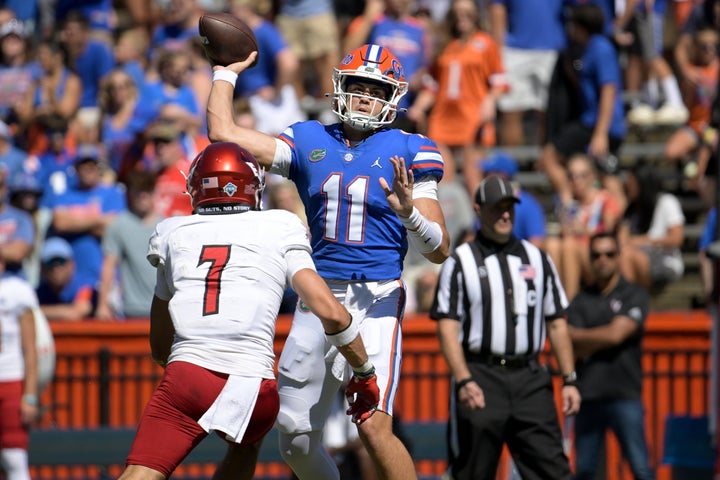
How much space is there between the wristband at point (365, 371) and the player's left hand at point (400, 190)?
72 cm

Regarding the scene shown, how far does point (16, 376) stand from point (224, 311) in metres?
4.37

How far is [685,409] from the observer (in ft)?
34.1

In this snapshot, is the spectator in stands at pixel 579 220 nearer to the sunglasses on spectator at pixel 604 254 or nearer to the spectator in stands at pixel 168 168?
the sunglasses on spectator at pixel 604 254

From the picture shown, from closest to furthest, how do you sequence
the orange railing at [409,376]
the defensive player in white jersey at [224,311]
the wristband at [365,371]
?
1. the defensive player in white jersey at [224,311]
2. the wristband at [365,371]
3. the orange railing at [409,376]

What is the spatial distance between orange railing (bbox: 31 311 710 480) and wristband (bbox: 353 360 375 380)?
4.56 metres

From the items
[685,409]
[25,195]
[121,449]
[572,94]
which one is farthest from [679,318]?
[25,195]

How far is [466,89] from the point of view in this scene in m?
12.6

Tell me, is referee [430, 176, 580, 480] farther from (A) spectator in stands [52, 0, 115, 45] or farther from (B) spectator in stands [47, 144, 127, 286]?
(A) spectator in stands [52, 0, 115, 45]

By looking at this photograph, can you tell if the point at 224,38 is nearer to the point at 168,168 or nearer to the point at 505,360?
the point at 505,360

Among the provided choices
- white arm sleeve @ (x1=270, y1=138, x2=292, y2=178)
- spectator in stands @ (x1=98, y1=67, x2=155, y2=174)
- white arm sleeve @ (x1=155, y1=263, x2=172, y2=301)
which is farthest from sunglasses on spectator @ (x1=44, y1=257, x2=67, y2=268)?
white arm sleeve @ (x1=155, y1=263, x2=172, y2=301)

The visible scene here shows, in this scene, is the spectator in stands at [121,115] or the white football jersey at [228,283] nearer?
the white football jersey at [228,283]

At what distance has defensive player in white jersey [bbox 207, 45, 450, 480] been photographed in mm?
6598

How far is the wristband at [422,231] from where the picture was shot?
6301 mm

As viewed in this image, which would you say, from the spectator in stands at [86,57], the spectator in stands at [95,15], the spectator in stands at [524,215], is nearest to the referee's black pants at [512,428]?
the spectator in stands at [524,215]
